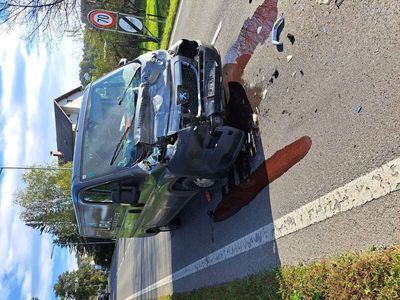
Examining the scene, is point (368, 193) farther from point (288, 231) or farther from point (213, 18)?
point (213, 18)

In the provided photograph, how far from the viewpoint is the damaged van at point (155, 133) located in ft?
22.5

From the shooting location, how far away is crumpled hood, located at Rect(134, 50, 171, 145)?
6855mm

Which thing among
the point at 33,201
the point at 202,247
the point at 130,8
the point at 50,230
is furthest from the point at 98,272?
the point at 202,247

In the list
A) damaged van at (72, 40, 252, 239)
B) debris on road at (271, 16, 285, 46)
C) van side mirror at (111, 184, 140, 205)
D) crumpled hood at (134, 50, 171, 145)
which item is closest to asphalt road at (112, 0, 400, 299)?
debris on road at (271, 16, 285, 46)

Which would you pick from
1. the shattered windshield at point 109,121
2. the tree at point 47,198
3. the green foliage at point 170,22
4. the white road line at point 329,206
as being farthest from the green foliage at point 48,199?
the white road line at point 329,206

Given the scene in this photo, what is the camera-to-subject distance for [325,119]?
5395 mm

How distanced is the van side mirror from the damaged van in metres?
0.02

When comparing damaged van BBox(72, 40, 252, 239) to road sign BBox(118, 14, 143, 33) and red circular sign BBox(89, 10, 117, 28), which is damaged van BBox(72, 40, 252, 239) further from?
road sign BBox(118, 14, 143, 33)

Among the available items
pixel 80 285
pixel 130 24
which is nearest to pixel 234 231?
pixel 130 24

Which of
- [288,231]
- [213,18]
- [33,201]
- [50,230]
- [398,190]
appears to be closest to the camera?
[398,190]

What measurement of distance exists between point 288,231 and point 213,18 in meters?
6.56

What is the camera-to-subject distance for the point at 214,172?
7.57 metres

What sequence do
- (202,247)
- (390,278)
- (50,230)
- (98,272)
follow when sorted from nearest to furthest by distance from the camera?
(390,278)
(202,247)
(50,230)
(98,272)

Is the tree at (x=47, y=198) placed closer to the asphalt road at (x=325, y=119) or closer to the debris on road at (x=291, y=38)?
the asphalt road at (x=325, y=119)
